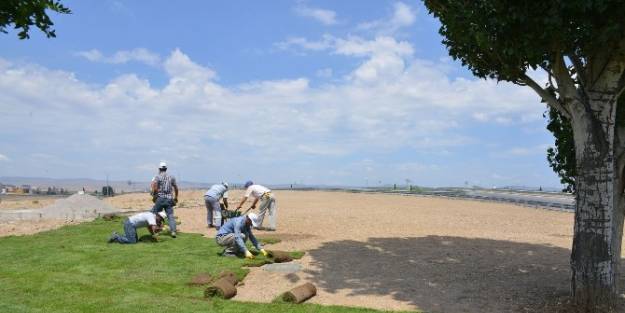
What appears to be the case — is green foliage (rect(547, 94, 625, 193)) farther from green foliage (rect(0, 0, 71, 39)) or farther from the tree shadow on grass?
green foliage (rect(0, 0, 71, 39))

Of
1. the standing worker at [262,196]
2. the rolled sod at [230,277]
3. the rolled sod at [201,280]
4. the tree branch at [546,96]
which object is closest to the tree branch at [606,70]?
the tree branch at [546,96]

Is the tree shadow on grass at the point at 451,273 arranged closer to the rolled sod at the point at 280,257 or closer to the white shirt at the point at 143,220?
the rolled sod at the point at 280,257

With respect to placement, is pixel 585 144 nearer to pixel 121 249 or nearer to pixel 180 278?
pixel 180 278

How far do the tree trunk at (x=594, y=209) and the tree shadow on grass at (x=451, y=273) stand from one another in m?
0.70

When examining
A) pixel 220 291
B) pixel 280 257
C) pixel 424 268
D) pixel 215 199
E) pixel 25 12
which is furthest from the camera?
pixel 215 199

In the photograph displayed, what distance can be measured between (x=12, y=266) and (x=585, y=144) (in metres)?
11.5

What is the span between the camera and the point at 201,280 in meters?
9.78

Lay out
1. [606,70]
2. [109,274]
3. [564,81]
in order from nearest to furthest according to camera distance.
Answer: [606,70] < [564,81] < [109,274]

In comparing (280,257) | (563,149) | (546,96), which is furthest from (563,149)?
(280,257)

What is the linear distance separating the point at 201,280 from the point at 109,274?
205 cm

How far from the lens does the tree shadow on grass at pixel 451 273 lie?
9148 mm

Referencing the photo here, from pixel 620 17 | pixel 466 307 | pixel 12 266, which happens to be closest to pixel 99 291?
pixel 12 266

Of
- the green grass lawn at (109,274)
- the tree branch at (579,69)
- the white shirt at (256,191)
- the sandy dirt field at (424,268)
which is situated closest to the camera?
the green grass lawn at (109,274)

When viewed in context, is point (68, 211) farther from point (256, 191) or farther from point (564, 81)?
point (564, 81)
